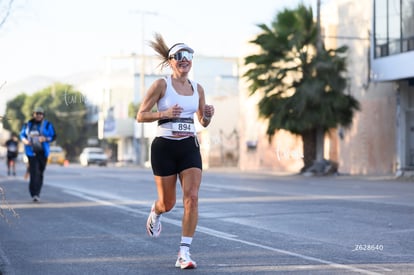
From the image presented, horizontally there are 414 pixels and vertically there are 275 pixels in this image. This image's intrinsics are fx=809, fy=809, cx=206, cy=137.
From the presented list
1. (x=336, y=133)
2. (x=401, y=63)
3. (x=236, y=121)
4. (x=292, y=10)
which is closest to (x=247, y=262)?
(x=401, y=63)

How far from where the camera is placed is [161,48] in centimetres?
→ 748

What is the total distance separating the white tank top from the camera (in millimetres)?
7125

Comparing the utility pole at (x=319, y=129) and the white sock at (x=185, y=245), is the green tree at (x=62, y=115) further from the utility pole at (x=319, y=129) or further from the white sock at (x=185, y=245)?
the white sock at (x=185, y=245)

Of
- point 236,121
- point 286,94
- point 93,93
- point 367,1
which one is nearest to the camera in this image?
point 286,94

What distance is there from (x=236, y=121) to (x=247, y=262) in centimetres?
5265

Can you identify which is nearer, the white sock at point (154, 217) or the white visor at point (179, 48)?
the white visor at point (179, 48)

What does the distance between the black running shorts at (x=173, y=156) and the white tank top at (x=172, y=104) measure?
8 cm

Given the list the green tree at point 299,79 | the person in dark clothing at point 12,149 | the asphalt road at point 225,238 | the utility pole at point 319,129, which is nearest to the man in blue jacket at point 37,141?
the asphalt road at point 225,238

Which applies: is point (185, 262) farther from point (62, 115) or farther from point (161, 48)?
point (62, 115)

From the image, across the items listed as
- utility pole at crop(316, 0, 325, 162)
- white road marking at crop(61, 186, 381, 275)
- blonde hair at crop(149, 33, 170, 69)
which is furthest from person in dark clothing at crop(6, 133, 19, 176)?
blonde hair at crop(149, 33, 170, 69)

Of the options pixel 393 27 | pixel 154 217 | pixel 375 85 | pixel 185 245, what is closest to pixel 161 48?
pixel 154 217

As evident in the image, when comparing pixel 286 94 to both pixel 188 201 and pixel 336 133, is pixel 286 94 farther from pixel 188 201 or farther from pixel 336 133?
pixel 188 201

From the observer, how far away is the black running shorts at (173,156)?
279 inches

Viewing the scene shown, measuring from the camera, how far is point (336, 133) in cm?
4066
